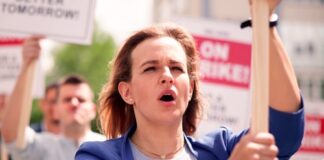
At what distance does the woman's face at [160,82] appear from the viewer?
2803 millimetres

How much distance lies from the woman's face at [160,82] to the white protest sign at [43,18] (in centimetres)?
180

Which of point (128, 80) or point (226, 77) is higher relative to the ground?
point (128, 80)

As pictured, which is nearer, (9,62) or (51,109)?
(9,62)

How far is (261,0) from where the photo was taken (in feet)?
7.73

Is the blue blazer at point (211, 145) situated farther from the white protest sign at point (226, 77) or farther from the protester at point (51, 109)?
the protester at point (51, 109)

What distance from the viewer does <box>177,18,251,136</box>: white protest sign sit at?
279 inches

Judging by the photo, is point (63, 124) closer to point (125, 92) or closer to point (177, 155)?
point (125, 92)

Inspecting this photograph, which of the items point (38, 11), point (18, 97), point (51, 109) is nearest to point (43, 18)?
point (38, 11)

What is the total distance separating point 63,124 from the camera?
564 centimetres

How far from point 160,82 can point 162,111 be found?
0.09 metres

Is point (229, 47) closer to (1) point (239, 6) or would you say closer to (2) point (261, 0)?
(2) point (261, 0)

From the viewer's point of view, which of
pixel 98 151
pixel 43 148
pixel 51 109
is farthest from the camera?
pixel 51 109

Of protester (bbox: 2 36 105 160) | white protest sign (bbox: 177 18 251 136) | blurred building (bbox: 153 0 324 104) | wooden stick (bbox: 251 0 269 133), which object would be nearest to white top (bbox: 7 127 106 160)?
protester (bbox: 2 36 105 160)

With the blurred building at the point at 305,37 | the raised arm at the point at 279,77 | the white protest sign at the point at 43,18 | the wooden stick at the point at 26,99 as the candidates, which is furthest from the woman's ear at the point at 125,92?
the blurred building at the point at 305,37
